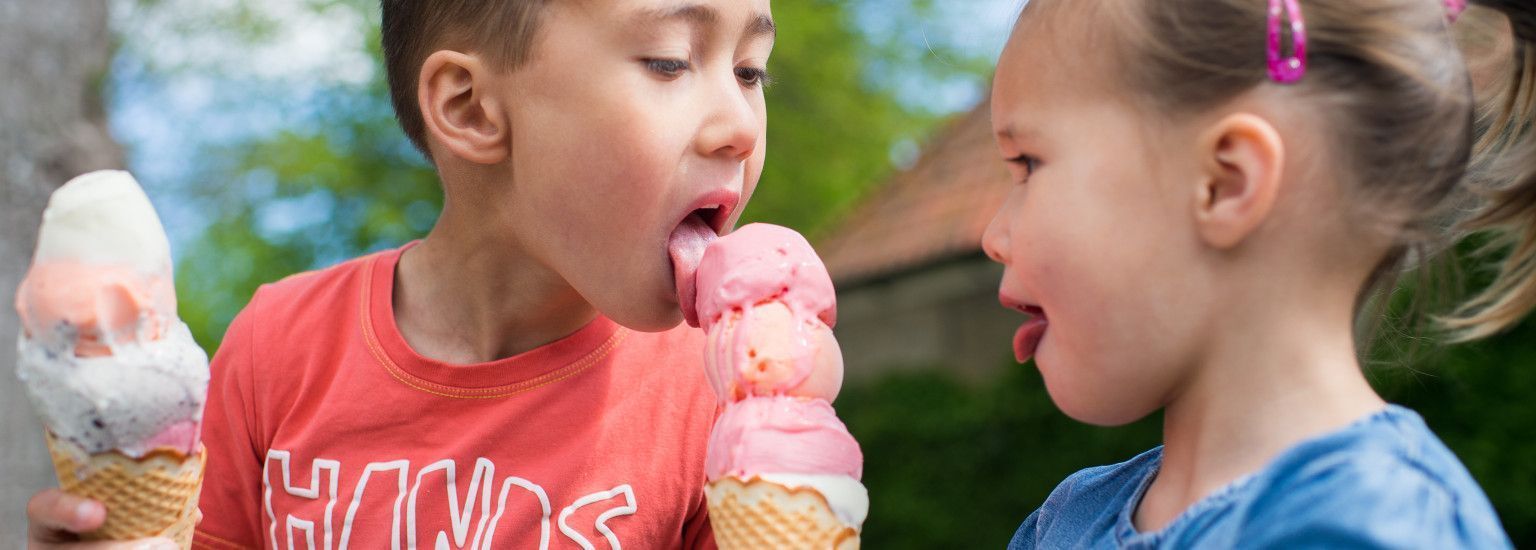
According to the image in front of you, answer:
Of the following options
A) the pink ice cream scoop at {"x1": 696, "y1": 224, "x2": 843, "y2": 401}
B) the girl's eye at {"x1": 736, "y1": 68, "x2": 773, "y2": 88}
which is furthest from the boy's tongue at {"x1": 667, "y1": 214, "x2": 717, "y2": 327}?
the girl's eye at {"x1": 736, "y1": 68, "x2": 773, "y2": 88}

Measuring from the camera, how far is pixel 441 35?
290cm

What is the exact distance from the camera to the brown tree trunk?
4.96 m

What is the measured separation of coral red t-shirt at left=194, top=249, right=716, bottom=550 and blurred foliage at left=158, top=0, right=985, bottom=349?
46.6 feet

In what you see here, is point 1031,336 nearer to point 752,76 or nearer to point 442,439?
point 752,76

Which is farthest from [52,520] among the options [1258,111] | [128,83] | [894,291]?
[128,83]

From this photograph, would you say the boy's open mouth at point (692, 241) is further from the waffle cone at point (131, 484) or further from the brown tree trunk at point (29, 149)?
the brown tree trunk at point (29, 149)

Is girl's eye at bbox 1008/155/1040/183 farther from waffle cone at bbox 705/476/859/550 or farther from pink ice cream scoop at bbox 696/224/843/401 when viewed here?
waffle cone at bbox 705/476/859/550

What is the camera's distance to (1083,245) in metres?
2.11

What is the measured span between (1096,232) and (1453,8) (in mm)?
635

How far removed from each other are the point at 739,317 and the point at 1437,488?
1075 millimetres

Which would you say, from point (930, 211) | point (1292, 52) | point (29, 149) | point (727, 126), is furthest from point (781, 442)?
point (930, 211)

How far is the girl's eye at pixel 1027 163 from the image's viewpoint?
221 centimetres

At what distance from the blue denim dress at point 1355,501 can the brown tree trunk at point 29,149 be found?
169 inches

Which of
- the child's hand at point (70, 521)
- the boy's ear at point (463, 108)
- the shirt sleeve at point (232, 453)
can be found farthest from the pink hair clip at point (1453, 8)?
the shirt sleeve at point (232, 453)
